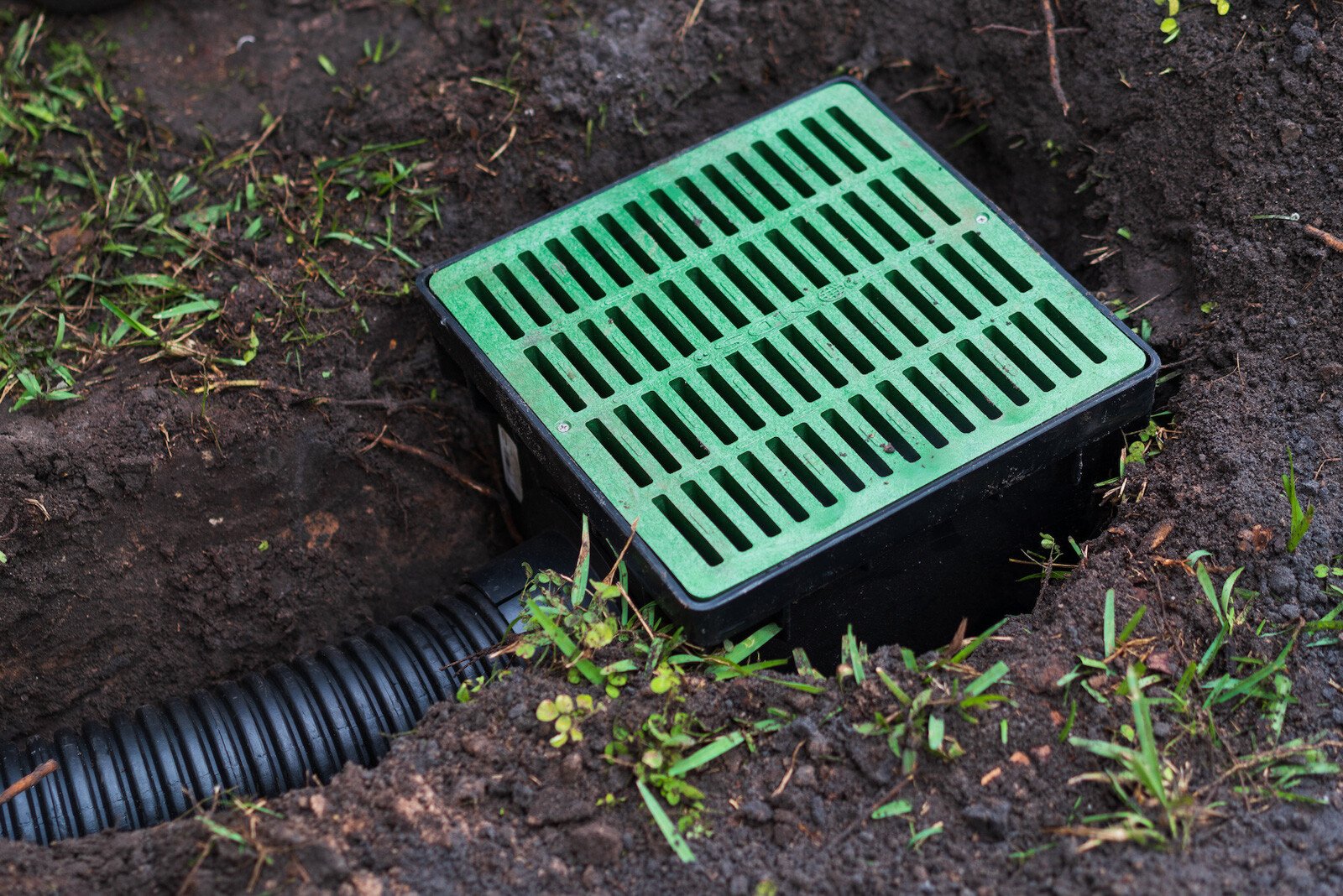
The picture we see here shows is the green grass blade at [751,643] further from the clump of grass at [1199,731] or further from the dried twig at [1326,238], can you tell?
the dried twig at [1326,238]

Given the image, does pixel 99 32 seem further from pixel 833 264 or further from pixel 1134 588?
pixel 1134 588

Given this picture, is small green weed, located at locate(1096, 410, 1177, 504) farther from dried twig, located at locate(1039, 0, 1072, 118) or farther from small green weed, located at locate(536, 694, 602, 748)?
small green weed, located at locate(536, 694, 602, 748)

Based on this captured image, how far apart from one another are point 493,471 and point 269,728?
742 mm

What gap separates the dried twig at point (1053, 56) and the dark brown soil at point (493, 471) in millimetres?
28

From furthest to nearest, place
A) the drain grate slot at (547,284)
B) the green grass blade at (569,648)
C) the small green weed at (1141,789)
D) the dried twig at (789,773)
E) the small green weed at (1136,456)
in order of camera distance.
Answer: the drain grate slot at (547,284)
the small green weed at (1136,456)
the green grass blade at (569,648)
the dried twig at (789,773)
the small green weed at (1141,789)

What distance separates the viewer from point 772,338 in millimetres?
2135

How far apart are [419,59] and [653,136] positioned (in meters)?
0.54

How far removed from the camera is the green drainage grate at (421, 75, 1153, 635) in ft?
6.43

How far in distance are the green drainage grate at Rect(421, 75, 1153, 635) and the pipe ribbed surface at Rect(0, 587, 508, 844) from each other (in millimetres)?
399

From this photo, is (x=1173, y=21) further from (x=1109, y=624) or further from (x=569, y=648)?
(x=569, y=648)

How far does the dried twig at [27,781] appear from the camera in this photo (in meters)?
Result: 1.84

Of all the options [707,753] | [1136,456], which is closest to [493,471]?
[707,753]

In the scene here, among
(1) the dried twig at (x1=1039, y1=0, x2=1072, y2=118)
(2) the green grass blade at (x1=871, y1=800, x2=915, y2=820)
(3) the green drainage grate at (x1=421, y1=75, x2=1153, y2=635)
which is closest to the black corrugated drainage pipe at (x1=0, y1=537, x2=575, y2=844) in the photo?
(3) the green drainage grate at (x1=421, y1=75, x2=1153, y2=635)

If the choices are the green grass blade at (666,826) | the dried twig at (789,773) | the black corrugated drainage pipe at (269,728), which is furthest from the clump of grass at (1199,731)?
the black corrugated drainage pipe at (269,728)
